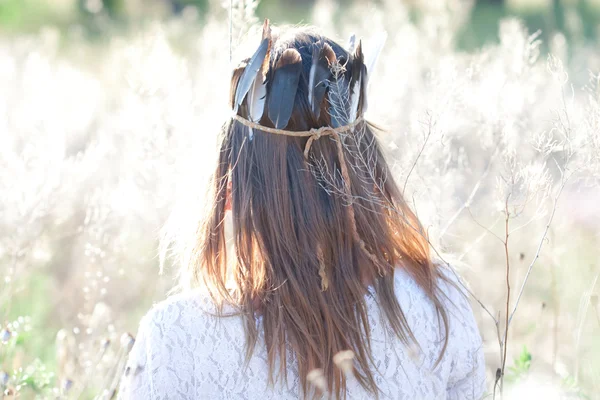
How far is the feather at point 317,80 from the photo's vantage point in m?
1.41

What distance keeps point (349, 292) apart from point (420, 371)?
22 cm

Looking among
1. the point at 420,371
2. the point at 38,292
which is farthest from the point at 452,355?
the point at 38,292

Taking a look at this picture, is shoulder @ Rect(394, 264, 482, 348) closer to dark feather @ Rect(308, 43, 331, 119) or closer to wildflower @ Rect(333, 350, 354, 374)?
wildflower @ Rect(333, 350, 354, 374)

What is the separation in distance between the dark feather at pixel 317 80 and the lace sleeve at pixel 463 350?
0.47 m

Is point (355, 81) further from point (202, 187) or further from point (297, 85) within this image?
point (202, 187)

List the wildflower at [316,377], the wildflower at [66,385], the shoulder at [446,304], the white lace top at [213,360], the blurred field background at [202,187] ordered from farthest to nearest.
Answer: the blurred field background at [202,187]
the wildflower at [66,385]
the shoulder at [446,304]
the white lace top at [213,360]
the wildflower at [316,377]

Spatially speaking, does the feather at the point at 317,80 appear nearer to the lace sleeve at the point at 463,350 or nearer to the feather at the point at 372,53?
the feather at the point at 372,53

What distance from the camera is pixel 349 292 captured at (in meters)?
1.43

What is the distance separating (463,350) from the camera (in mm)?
1524

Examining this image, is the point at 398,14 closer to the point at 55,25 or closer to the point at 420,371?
the point at 420,371

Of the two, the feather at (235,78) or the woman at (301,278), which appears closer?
the woman at (301,278)

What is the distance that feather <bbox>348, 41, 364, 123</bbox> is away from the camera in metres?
1.49

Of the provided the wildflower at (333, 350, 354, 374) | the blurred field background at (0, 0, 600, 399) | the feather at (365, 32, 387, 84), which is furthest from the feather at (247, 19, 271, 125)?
the wildflower at (333, 350, 354, 374)

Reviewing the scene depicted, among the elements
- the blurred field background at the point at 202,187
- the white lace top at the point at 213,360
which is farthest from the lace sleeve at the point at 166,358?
the blurred field background at the point at 202,187
